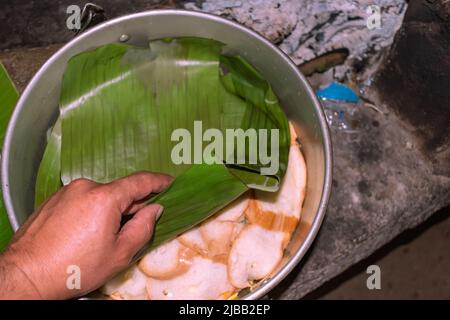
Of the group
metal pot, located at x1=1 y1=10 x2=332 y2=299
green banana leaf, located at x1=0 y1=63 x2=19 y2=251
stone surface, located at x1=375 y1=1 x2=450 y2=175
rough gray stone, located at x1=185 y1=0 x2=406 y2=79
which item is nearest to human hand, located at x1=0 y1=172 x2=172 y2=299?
metal pot, located at x1=1 y1=10 x2=332 y2=299

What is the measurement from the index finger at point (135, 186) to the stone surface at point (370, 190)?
0.40 m

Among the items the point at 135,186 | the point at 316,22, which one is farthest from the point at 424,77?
the point at 135,186

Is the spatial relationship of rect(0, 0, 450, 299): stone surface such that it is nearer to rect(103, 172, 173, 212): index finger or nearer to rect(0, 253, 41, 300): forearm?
rect(103, 172, 173, 212): index finger

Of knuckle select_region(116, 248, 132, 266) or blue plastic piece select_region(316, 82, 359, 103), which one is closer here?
knuckle select_region(116, 248, 132, 266)

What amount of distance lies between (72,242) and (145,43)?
0.41m

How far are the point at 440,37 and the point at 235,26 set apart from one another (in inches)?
13.6

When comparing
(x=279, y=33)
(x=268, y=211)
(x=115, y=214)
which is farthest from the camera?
(x=279, y=33)

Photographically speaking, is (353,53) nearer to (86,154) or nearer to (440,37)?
(440,37)

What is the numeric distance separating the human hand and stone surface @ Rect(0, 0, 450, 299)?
466 millimetres

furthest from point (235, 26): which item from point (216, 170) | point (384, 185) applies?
point (384, 185)

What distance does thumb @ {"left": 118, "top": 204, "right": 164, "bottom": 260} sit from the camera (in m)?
0.91

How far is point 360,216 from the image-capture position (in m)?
1.25

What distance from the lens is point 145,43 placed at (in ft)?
3.61
